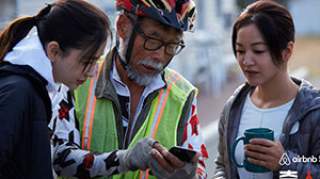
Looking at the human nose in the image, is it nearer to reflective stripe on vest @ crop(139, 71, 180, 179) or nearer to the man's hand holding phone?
reflective stripe on vest @ crop(139, 71, 180, 179)

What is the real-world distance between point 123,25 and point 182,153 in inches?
24.1

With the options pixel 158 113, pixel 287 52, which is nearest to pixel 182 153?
pixel 158 113

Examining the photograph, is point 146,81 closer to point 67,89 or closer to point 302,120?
point 67,89

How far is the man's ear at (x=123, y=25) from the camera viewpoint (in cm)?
247

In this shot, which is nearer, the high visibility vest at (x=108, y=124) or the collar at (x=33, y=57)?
the collar at (x=33, y=57)

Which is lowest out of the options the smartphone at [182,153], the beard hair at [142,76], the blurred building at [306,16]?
the blurred building at [306,16]

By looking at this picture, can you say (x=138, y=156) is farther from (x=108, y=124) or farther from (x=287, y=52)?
(x=287, y=52)

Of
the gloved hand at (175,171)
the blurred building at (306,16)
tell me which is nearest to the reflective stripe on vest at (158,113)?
the gloved hand at (175,171)

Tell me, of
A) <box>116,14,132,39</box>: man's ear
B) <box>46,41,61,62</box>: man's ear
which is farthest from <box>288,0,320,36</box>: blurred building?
<box>46,41,61,62</box>: man's ear

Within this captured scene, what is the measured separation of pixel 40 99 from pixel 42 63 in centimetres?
12

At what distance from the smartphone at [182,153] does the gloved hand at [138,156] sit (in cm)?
8

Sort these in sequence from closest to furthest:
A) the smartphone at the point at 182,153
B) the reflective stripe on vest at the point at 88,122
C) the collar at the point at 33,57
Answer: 1. the collar at the point at 33,57
2. the smartphone at the point at 182,153
3. the reflective stripe on vest at the point at 88,122

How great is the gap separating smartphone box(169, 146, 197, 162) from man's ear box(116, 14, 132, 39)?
1.79 feet

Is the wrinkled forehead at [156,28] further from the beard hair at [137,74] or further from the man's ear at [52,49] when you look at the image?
the man's ear at [52,49]
